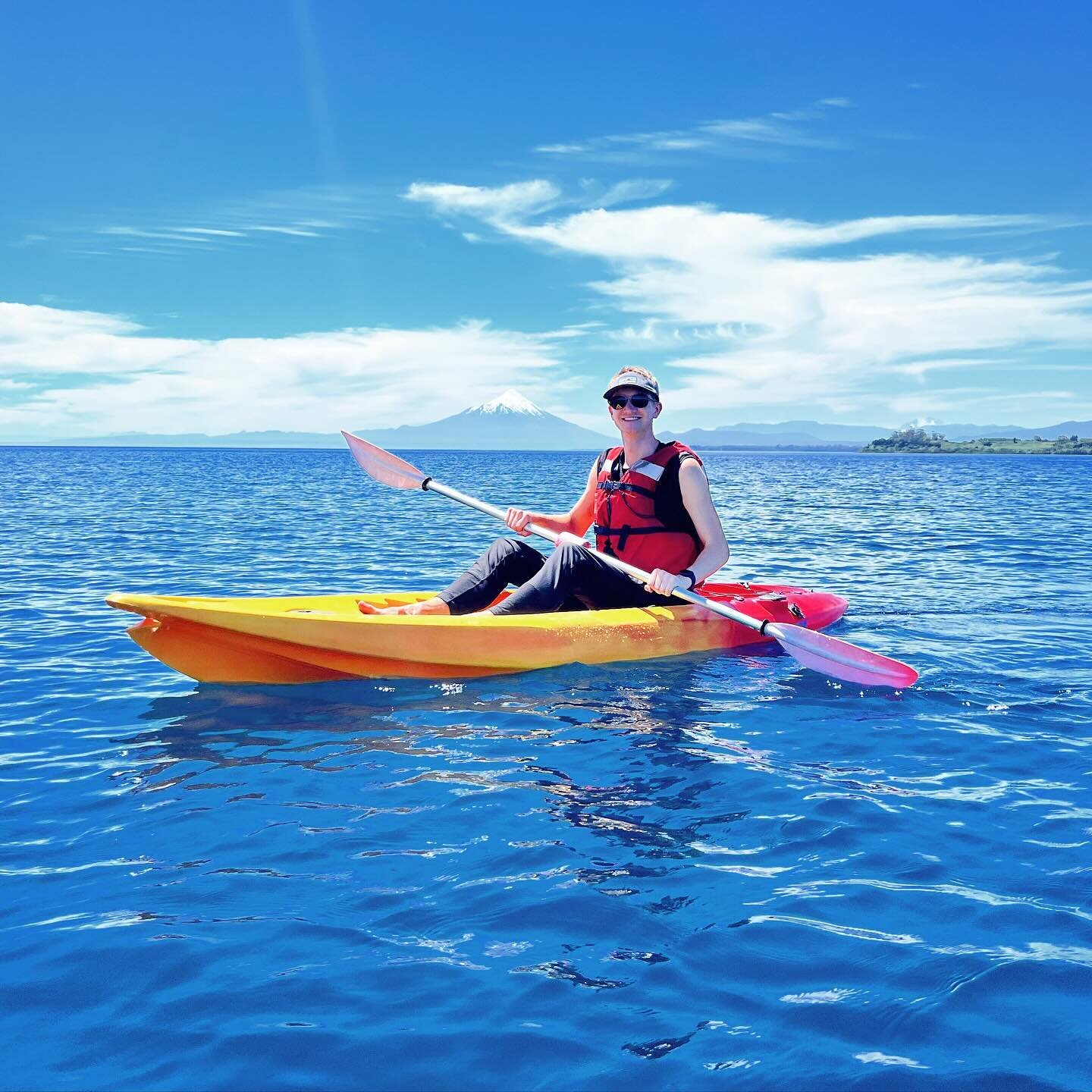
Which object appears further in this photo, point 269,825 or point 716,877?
point 269,825

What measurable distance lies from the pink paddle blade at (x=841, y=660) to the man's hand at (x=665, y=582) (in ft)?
2.26

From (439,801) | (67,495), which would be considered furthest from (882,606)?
→ (67,495)

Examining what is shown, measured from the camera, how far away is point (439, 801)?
13.7 ft

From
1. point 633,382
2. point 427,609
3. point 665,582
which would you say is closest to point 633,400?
point 633,382

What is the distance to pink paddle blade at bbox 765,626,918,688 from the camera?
612 centimetres

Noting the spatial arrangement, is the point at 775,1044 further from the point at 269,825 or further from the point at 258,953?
the point at 269,825

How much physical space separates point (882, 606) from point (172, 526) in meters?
14.6

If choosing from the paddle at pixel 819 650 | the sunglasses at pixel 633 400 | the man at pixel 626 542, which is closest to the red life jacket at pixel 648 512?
the man at pixel 626 542

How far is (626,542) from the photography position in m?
6.63

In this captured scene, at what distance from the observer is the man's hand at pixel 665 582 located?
244 inches

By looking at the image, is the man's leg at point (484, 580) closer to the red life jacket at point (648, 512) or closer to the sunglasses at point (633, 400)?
the red life jacket at point (648, 512)

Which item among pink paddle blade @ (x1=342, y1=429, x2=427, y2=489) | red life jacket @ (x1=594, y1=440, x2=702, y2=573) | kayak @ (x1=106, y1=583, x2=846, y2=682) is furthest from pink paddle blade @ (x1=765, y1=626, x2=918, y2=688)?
pink paddle blade @ (x1=342, y1=429, x2=427, y2=489)

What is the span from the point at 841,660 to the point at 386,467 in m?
4.56

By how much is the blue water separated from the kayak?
0.16 m
